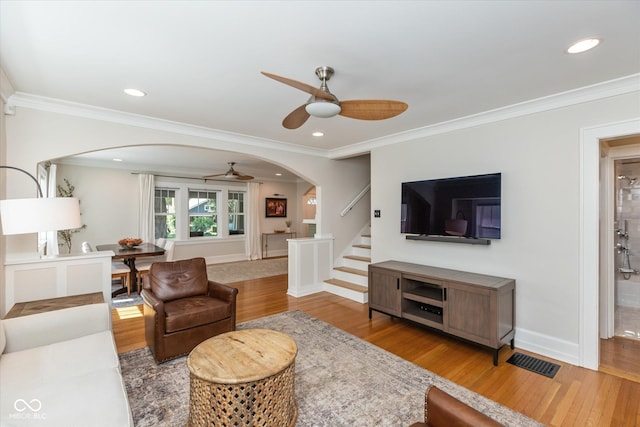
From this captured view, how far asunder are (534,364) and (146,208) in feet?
Result: 23.9

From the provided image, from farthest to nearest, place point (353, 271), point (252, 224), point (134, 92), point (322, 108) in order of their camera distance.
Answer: point (252, 224) → point (353, 271) → point (134, 92) → point (322, 108)

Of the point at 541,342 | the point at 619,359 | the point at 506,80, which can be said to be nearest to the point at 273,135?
the point at 506,80

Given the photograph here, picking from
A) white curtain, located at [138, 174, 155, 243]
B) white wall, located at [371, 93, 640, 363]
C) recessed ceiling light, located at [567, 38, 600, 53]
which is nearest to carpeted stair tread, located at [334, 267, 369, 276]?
white wall, located at [371, 93, 640, 363]

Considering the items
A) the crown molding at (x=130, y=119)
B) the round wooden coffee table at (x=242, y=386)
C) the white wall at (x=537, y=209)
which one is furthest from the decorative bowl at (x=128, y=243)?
the white wall at (x=537, y=209)

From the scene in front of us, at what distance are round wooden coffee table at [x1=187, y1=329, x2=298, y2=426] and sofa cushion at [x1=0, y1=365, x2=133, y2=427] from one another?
38cm

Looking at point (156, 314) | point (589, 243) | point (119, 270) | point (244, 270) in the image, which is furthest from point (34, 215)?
point (244, 270)

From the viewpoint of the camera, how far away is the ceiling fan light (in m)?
2.01

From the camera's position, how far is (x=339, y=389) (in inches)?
89.4

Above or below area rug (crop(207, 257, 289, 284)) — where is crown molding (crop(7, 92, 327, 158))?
above

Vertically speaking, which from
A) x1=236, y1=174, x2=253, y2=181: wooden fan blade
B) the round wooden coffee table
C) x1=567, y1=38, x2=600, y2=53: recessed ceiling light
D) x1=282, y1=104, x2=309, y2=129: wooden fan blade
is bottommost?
the round wooden coffee table

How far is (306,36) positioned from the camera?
70.6 inches

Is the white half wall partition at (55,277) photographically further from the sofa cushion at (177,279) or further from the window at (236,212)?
the window at (236,212)

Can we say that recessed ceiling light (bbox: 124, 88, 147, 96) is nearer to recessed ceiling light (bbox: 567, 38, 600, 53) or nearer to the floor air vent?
recessed ceiling light (bbox: 567, 38, 600, 53)

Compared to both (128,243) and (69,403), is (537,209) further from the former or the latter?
(128,243)
